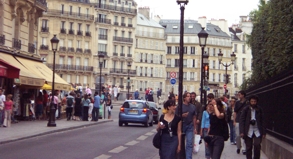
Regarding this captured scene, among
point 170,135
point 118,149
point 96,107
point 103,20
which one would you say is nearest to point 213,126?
point 170,135

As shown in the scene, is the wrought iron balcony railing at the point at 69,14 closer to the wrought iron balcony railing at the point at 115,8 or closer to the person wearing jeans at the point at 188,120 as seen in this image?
the wrought iron balcony railing at the point at 115,8

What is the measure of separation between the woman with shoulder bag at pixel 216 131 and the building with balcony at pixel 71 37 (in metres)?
95.7

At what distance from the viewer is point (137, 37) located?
128m

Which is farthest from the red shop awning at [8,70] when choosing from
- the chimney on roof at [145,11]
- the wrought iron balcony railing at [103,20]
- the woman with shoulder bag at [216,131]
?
the chimney on roof at [145,11]

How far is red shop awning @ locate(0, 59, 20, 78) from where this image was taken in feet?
105

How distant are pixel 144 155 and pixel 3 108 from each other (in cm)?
1295

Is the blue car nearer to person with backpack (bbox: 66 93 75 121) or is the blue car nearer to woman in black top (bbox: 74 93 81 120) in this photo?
person with backpack (bbox: 66 93 75 121)

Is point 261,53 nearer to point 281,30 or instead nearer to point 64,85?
point 64,85

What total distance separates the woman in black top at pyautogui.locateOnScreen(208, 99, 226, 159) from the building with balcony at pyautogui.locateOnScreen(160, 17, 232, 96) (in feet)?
398

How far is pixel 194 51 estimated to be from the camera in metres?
139

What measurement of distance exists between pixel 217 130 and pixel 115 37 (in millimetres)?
106234

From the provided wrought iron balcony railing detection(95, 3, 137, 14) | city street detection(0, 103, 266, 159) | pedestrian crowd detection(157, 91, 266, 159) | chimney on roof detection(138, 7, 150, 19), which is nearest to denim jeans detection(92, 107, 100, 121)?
city street detection(0, 103, 266, 159)

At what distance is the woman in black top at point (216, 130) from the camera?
15.1 meters

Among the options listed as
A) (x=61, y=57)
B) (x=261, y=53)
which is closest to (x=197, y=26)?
(x=61, y=57)
